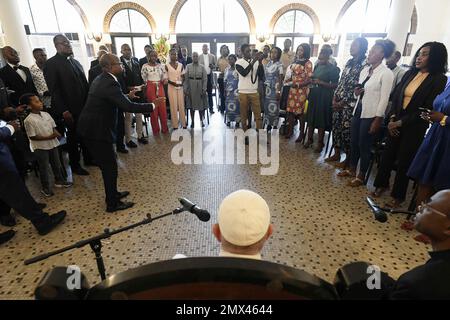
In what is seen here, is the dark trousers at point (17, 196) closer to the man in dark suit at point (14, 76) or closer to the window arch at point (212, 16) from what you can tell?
the man in dark suit at point (14, 76)

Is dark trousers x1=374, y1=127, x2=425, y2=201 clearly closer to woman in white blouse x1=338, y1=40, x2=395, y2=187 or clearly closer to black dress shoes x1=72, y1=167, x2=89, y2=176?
woman in white blouse x1=338, y1=40, x2=395, y2=187

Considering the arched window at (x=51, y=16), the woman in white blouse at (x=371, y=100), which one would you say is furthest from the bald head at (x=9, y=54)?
the arched window at (x=51, y=16)

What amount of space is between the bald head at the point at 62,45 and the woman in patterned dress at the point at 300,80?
332 cm

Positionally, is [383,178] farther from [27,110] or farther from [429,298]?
[27,110]

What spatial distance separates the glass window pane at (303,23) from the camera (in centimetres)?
1155

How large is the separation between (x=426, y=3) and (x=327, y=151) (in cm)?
1138

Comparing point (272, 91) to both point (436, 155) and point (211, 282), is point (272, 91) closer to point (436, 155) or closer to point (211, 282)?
point (436, 155)

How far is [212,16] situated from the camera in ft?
38.4

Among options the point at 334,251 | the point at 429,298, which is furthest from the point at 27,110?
the point at 429,298

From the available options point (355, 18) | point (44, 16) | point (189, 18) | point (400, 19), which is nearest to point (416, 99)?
point (400, 19)

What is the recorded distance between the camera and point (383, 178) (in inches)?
117

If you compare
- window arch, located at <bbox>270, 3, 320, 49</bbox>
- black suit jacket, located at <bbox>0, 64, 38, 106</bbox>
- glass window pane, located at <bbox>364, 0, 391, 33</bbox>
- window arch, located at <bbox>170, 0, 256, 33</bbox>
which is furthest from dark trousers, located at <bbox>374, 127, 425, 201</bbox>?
glass window pane, located at <bbox>364, 0, 391, 33</bbox>

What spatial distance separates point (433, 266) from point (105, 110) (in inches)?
101

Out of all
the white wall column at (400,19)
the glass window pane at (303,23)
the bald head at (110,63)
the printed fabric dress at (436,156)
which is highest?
the glass window pane at (303,23)
